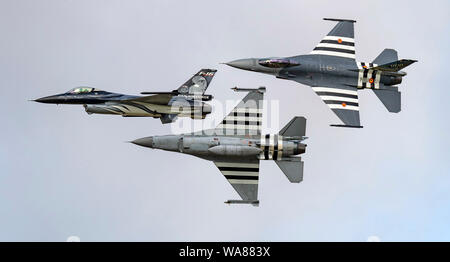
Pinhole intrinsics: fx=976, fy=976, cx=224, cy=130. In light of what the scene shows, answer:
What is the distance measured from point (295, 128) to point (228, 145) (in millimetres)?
→ 3815

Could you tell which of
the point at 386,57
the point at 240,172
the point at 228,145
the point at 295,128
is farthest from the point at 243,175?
the point at 386,57

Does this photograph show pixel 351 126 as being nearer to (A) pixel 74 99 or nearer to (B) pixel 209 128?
(B) pixel 209 128

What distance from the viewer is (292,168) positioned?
53.2 meters

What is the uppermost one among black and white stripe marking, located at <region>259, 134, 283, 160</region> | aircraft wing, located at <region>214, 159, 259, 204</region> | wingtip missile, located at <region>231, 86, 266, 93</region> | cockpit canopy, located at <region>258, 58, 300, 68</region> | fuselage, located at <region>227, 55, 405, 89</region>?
cockpit canopy, located at <region>258, 58, 300, 68</region>

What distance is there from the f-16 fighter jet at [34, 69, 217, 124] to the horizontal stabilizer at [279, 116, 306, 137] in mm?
5214

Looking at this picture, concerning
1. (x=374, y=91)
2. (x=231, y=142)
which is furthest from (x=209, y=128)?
(x=374, y=91)

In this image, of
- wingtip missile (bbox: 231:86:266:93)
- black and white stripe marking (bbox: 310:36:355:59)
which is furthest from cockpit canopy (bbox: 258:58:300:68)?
wingtip missile (bbox: 231:86:266:93)

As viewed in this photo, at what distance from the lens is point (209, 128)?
53.8m

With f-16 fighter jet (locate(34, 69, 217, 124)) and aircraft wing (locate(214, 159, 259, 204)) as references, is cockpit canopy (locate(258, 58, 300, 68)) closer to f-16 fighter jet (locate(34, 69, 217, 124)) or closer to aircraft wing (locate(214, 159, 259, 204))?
f-16 fighter jet (locate(34, 69, 217, 124))

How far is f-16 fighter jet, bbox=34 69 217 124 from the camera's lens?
55781 millimetres

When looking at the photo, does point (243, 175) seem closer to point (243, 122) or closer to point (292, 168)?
point (292, 168)

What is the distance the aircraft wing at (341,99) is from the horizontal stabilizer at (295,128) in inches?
171

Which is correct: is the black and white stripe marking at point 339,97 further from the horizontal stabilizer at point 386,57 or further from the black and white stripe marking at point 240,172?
the black and white stripe marking at point 240,172

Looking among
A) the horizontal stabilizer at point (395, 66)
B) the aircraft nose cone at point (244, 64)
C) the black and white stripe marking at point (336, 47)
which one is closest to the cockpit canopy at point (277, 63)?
the aircraft nose cone at point (244, 64)
